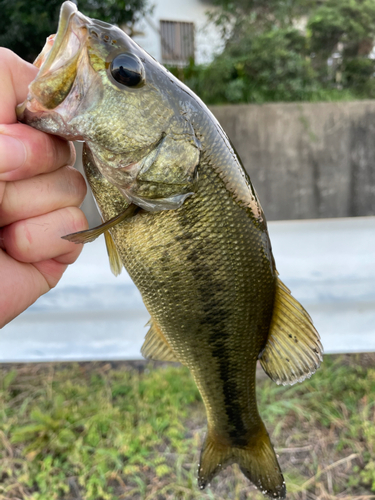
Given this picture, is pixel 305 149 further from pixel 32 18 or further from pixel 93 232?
pixel 93 232

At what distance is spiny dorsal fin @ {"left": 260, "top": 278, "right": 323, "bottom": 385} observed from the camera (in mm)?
1198

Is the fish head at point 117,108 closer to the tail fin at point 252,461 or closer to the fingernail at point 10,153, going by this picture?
the fingernail at point 10,153

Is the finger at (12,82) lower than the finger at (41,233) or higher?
higher

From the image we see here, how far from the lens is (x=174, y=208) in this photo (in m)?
1.01

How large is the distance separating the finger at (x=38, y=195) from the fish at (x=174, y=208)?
115mm

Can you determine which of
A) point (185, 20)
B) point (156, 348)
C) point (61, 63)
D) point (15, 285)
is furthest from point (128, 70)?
point (185, 20)

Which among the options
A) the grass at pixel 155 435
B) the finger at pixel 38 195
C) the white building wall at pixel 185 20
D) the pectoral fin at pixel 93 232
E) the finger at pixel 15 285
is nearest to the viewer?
the pectoral fin at pixel 93 232

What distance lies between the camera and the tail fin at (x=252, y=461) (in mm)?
1423

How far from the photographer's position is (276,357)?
1265 millimetres

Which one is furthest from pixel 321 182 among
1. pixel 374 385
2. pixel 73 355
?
pixel 73 355

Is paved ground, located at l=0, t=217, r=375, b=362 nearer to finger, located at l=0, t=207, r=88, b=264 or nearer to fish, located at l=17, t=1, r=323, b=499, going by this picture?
fish, located at l=17, t=1, r=323, b=499

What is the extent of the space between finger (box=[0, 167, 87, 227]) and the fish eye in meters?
0.36

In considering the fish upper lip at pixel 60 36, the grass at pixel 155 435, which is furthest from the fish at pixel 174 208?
the grass at pixel 155 435

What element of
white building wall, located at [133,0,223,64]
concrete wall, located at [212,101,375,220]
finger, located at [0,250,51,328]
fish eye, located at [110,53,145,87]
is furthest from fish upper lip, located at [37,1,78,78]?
white building wall, located at [133,0,223,64]
